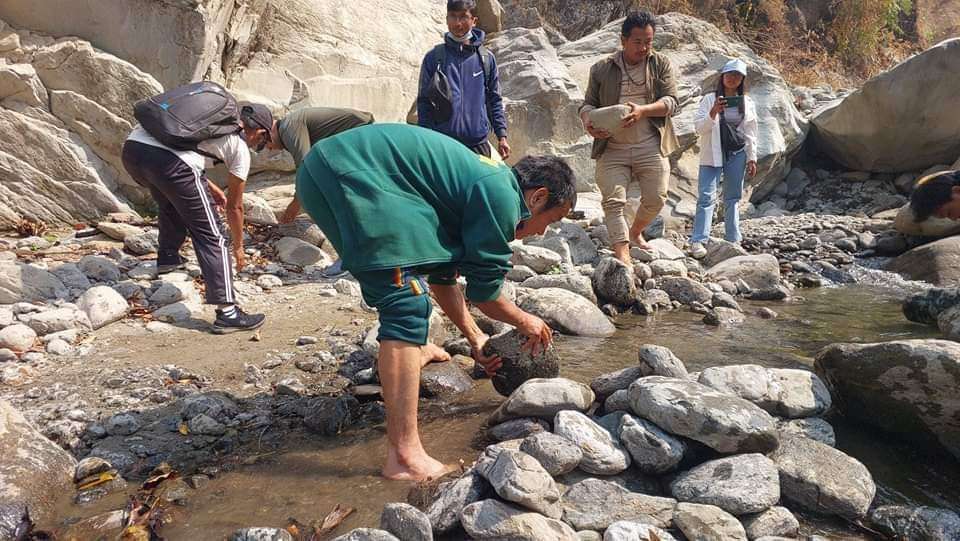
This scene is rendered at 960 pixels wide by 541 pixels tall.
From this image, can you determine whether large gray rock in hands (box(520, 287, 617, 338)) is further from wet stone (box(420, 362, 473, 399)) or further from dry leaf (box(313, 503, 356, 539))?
dry leaf (box(313, 503, 356, 539))

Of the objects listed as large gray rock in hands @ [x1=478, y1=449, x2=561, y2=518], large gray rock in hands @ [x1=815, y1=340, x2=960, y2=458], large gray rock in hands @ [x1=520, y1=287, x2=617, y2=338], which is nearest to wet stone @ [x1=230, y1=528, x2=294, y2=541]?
large gray rock in hands @ [x1=478, y1=449, x2=561, y2=518]

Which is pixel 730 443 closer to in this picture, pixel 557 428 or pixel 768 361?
pixel 557 428

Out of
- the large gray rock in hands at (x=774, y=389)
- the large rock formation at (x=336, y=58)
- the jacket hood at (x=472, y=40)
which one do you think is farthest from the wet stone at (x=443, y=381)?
the large rock formation at (x=336, y=58)

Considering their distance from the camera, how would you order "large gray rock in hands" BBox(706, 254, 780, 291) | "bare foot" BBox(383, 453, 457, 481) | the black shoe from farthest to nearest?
"large gray rock in hands" BBox(706, 254, 780, 291) → the black shoe → "bare foot" BBox(383, 453, 457, 481)

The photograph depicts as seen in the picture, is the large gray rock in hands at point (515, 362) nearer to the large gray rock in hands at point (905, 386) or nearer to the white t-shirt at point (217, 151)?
the large gray rock in hands at point (905, 386)

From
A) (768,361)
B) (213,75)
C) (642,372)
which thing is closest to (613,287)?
(768,361)

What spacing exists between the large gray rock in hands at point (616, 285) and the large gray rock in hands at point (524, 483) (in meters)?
2.96

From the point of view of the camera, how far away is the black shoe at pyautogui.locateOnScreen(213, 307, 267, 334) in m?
3.76

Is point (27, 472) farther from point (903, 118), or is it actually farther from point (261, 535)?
point (903, 118)

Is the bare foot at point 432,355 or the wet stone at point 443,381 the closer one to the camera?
the wet stone at point 443,381

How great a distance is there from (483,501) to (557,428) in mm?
542

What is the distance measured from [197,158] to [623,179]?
3.33m

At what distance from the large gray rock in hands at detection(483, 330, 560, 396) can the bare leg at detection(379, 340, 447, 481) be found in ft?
2.47

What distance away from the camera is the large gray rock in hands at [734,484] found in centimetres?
209
